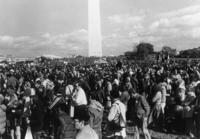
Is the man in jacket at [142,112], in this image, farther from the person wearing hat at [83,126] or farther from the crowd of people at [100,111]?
the person wearing hat at [83,126]

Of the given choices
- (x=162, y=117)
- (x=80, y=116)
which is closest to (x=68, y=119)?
(x=80, y=116)

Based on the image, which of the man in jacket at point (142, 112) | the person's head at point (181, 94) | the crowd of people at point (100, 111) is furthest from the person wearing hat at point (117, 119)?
the person's head at point (181, 94)

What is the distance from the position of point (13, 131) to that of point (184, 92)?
16.0 ft

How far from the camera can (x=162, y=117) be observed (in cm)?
914

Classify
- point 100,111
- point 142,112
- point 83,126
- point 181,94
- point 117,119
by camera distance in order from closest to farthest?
point 83,126 → point 117,119 → point 100,111 → point 142,112 → point 181,94

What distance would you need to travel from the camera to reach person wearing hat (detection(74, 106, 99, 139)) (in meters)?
3.49

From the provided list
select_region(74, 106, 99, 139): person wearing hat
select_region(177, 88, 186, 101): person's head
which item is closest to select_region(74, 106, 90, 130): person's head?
select_region(74, 106, 99, 139): person wearing hat

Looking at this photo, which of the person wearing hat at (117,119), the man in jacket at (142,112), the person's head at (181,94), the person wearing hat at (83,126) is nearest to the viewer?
the person wearing hat at (83,126)

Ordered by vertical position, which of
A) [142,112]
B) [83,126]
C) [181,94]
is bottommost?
[142,112]

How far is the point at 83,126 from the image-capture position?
379 centimetres

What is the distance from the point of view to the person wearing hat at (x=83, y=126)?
3488mm

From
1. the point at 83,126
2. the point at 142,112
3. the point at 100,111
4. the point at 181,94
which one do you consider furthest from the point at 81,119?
the point at 181,94

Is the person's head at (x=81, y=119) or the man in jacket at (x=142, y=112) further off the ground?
the person's head at (x=81, y=119)

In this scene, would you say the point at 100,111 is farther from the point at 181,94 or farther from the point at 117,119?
the point at 181,94
